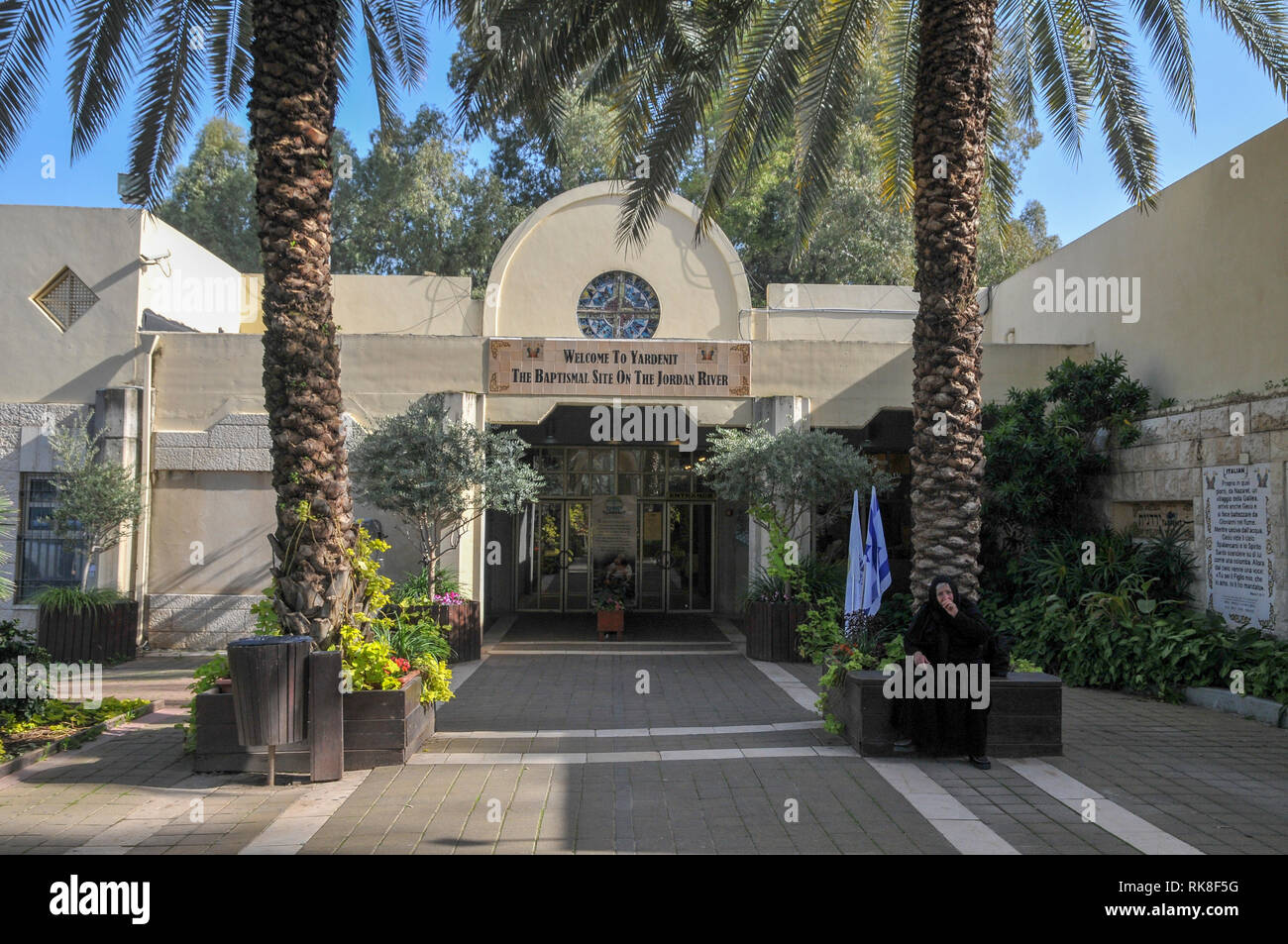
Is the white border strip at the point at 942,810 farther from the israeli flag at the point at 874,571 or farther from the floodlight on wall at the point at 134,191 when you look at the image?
the floodlight on wall at the point at 134,191

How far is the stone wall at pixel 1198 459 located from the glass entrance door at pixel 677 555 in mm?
9107

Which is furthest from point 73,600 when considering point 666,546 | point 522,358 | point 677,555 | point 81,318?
point 677,555

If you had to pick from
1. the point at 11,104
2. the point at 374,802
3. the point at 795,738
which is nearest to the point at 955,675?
the point at 795,738

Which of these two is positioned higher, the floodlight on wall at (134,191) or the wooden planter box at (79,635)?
the floodlight on wall at (134,191)

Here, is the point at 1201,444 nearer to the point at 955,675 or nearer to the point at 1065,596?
the point at 1065,596

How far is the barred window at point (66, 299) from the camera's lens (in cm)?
1510

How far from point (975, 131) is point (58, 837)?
27.7ft

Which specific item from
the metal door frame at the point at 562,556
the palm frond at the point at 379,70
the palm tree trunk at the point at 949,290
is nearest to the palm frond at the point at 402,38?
the palm frond at the point at 379,70

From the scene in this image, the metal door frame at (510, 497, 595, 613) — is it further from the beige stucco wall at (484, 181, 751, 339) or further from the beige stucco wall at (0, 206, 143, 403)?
the beige stucco wall at (0, 206, 143, 403)

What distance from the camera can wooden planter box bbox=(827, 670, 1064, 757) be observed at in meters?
7.85

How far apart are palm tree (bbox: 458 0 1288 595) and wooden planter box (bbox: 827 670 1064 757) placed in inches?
37.2

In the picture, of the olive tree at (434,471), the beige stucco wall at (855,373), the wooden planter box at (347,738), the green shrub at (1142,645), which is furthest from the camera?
the beige stucco wall at (855,373)

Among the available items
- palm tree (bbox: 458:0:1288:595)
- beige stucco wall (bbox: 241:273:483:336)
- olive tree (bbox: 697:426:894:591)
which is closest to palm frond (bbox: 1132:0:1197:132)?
palm tree (bbox: 458:0:1288:595)

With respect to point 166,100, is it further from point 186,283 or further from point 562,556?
point 562,556
